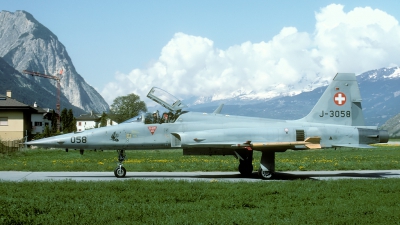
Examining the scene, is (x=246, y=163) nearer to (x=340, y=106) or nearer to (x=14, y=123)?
(x=340, y=106)

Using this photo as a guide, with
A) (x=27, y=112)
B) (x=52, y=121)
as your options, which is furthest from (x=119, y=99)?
(x=27, y=112)

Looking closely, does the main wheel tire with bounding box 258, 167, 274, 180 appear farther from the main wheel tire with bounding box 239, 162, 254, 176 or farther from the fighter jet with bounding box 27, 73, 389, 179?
the main wheel tire with bounding box 239, 162, 254, 176

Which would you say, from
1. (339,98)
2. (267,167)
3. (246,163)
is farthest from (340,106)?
(246,163)

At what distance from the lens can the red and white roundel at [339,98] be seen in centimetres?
1894

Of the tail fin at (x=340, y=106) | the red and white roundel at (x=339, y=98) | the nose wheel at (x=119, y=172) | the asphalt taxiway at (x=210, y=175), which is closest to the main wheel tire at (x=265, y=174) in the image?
the asphalt taxiway at (x=210, y=175)

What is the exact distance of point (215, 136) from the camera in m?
17.0

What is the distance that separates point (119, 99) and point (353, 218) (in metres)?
106

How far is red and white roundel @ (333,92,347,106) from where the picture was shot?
18.9 m

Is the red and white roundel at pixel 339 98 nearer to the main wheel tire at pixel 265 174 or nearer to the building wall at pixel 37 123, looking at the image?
the main wheel tire at pixel 265 174

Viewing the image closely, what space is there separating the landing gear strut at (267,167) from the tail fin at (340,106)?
2799 mm

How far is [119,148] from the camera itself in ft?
57.7

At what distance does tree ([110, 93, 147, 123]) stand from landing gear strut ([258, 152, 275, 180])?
91.3m

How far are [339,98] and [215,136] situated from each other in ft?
18.4

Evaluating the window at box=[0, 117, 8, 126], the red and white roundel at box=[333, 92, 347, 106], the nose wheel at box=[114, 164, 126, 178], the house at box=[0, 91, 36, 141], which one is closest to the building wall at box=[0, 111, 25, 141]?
the house at box=[0, 91, 36, 141]
